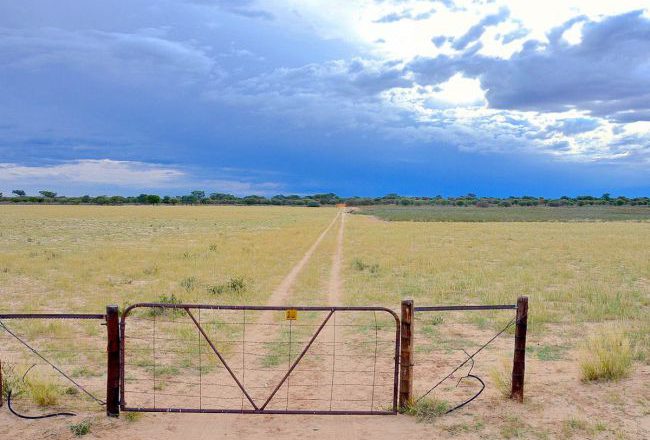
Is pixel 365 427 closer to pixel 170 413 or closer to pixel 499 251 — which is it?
pixel 170 413

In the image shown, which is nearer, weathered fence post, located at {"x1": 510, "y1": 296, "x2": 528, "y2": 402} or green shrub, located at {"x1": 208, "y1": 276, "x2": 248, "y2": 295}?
weathered fence post, located at {"x1": 510, "y1": 296, "x2": 528, "y2": 402}

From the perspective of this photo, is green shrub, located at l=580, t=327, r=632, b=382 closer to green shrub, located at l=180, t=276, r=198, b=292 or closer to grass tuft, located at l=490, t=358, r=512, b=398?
grass tuft, located at l=490, t=358, r=512, b=398

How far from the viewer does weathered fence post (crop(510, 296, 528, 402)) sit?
7.07m

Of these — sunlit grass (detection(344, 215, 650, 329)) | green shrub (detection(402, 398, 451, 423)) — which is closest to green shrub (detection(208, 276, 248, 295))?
sunlit grass (detection(344, 215, 650, 329))

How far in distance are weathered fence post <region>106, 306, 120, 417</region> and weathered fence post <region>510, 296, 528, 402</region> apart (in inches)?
201

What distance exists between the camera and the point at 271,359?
31.9ft

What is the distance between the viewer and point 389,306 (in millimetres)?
14844

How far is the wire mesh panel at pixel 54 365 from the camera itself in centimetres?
719

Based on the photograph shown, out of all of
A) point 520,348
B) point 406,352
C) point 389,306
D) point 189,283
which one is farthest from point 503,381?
point 189,283

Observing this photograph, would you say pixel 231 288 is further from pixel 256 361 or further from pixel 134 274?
pixel 256 361

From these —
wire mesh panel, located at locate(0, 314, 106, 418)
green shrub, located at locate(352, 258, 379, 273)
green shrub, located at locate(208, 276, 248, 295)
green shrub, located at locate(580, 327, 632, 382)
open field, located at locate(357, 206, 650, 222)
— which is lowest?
wire mesh panel, located at locate(0, 314, 106, 418)

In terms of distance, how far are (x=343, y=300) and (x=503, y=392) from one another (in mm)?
8079

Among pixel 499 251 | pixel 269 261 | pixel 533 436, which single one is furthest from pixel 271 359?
pixel 499 251

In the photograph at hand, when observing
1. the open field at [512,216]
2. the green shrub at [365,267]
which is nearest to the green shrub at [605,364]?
the green shrub at [365,267]
